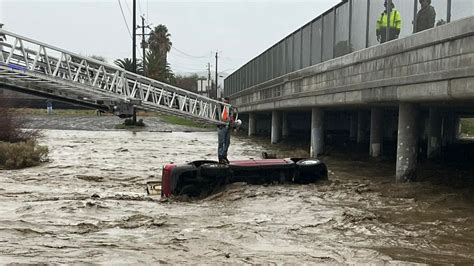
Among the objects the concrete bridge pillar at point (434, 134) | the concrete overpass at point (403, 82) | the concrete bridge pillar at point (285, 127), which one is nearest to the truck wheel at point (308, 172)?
the concrete overpass at point (403, 82)

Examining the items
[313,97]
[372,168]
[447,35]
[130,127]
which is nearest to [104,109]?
[313,97]

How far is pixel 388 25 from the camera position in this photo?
12.9m

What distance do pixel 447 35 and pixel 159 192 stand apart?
7.46 m

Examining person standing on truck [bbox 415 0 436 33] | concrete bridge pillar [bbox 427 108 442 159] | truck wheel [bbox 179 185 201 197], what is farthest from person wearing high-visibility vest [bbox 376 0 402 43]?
concrete bridge pillar [bbox 427 108 442 159]

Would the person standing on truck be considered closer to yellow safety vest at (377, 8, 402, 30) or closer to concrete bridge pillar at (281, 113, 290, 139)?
yellow safety vest at (377, 8, 402, 30)

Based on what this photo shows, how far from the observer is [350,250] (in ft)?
23.5

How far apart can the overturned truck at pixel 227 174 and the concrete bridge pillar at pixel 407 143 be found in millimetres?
2021

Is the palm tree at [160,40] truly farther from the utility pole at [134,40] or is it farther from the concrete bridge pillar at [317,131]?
the concrete bridge pillar at [317,131]

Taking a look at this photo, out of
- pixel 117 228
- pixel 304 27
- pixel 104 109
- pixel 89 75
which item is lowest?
pixel 117 228

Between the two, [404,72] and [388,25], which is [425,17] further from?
[388,25]

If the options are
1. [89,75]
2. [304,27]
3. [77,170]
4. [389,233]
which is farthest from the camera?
[304,27]

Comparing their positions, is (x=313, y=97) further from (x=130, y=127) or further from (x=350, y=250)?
(x=130, y=127)

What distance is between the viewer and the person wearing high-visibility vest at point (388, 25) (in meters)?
12.5

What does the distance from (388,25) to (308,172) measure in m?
4.32
